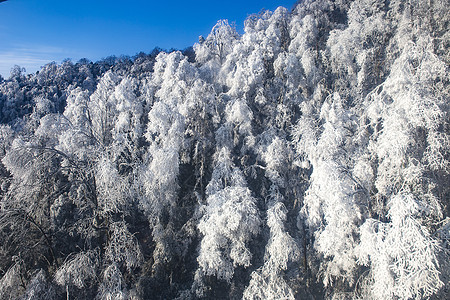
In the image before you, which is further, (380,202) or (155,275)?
(155,275)

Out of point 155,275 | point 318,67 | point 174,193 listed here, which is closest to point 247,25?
point 318,67

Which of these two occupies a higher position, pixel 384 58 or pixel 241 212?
pixel 384 58

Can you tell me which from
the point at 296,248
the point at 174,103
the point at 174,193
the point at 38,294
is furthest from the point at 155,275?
the point at 174,103

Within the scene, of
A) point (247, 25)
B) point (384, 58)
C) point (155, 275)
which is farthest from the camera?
point (247, 25)

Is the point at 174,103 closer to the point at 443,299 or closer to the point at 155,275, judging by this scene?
the point at 155,275

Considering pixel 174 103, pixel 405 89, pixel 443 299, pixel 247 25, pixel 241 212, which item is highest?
pixel 247 25

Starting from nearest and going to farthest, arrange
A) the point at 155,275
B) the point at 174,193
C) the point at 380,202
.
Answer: the point at 380,202 < the point at 155,275 < the point at 174,193

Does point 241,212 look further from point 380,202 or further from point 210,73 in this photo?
point 210,73
